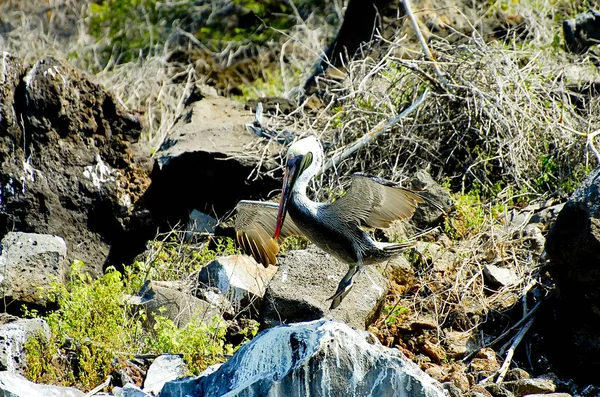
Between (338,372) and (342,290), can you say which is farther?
(342,290)

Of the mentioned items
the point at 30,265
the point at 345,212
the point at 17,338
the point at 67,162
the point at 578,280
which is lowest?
the point at 30,265

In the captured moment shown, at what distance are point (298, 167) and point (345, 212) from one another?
1.44 ft

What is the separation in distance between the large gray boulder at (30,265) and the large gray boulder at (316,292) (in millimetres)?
1515

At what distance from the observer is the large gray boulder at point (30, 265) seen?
641 cm

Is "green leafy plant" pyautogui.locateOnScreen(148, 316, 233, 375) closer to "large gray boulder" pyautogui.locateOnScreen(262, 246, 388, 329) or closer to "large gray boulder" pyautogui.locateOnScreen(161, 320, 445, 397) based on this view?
"large gray boulder" pyautogui.locateOnScreen(262, 246, 388, 329)

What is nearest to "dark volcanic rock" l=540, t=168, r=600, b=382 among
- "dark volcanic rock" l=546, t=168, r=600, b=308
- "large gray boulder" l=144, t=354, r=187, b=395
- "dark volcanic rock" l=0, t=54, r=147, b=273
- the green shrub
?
"dark volcanic rock" l=546, t=168, r=600, b=308

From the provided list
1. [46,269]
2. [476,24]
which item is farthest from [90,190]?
[476,24]

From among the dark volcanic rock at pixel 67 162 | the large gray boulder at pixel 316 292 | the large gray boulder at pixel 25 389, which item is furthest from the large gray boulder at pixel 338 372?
the dark volcanic rock at pixel 67 162

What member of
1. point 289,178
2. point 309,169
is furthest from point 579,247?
point 289,178

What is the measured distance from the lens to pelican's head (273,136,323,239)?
614cm

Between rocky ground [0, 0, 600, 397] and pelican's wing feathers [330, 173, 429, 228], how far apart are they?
455 millimetres

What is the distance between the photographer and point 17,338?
5.62 meters

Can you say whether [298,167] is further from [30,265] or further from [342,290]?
[30,265]

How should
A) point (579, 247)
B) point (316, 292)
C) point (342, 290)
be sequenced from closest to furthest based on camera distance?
point (579, 247), point (342, 290), point (316, 292)
